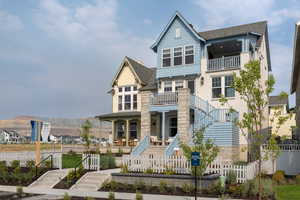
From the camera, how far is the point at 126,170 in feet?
55.6

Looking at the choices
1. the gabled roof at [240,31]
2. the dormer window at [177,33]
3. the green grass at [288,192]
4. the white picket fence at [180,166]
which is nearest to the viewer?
the green grass at [288,192]

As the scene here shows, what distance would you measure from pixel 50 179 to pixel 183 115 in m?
9.60

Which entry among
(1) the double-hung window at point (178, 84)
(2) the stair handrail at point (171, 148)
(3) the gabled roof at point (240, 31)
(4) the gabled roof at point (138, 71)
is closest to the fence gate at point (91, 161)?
(2) the stair handrail at point (171, 148)

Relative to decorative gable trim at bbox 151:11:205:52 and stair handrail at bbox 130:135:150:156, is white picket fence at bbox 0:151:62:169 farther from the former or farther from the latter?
decorative gable trim at bbox 151:11:205:52

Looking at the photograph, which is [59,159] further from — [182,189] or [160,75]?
[160,75]

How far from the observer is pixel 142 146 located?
23.9 metres

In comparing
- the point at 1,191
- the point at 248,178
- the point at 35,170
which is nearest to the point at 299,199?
the point at 248,178

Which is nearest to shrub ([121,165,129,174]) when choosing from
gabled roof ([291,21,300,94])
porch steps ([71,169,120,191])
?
porch steps ([71,169,120,191])

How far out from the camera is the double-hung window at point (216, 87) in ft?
88.8

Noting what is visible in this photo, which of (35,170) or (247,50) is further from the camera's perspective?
(247,50)

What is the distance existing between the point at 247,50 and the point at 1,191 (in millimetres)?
19103

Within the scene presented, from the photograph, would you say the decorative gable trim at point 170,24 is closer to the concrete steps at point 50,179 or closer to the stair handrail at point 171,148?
the stair handrail at point 171,148

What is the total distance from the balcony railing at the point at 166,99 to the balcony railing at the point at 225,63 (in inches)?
174

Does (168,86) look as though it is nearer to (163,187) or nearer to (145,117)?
(145,117)
